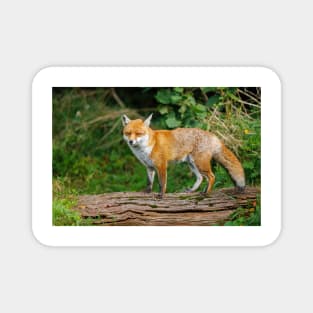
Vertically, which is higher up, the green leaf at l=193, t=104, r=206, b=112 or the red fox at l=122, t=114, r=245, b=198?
the green leaf at l=193, t=104, r=206, b=112

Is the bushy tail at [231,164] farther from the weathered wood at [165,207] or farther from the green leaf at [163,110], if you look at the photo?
the green leaf at [163,110]

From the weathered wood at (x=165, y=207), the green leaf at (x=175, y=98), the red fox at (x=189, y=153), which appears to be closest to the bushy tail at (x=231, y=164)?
the red fox at (x=189, y=153)

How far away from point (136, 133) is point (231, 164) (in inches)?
34.0

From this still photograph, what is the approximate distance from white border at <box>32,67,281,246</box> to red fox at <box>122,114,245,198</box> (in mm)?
409

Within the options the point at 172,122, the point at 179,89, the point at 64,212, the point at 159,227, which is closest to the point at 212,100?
the point at 179,89

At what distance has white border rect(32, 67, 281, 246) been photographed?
5.06 m

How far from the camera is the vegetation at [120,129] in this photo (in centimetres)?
544

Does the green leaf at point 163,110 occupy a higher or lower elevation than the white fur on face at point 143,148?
higher

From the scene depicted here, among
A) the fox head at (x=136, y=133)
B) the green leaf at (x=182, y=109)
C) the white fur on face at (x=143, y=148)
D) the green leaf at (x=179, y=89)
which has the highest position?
the green leaf at (x=179, y=89)

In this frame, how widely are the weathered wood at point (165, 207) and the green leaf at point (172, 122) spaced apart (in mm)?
670

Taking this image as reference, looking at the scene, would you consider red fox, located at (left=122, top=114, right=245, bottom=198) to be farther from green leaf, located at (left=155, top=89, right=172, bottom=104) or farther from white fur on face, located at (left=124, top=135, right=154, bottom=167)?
green leaf, located at (left=155, top=89, right=172, bottom=104)

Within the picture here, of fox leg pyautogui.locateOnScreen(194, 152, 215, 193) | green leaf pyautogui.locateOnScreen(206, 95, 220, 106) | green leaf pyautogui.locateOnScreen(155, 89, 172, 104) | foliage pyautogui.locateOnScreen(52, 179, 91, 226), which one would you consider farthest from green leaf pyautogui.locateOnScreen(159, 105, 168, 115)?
foliage pyautogui.locateOnScreen(52, 179, 91, 226)
